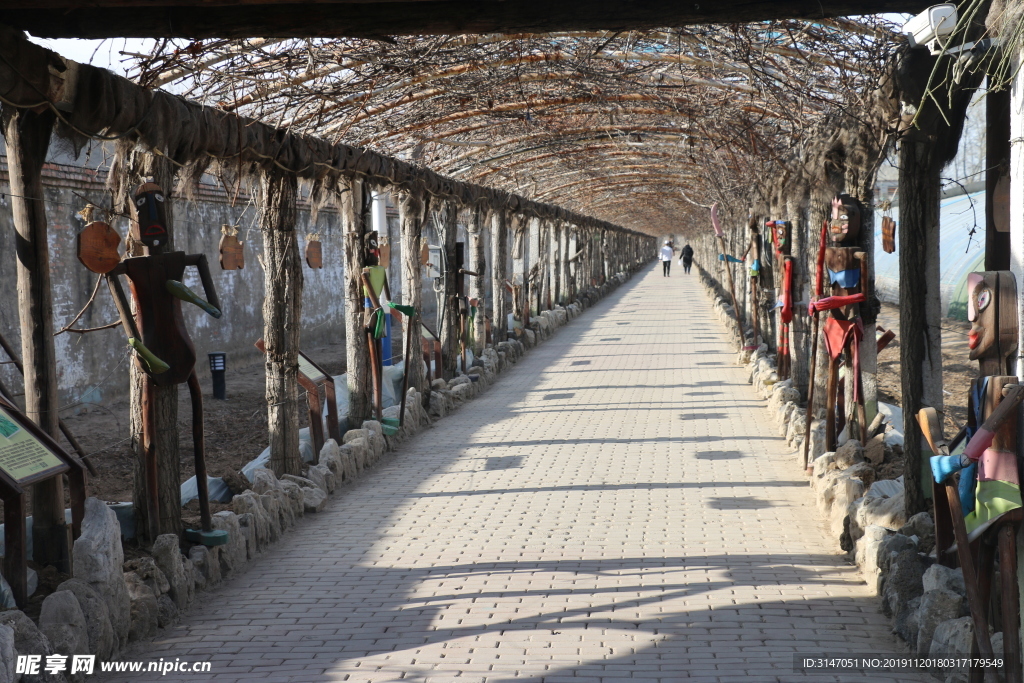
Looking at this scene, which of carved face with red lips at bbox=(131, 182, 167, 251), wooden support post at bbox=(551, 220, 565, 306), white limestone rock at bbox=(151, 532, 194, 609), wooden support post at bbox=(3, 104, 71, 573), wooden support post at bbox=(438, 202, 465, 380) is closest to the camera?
wooden support post at bbox=(3, 104, 71, 573)

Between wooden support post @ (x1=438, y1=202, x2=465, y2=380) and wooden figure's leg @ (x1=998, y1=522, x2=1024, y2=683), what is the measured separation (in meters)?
8.39

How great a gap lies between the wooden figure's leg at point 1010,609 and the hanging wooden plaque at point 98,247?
3871 mm

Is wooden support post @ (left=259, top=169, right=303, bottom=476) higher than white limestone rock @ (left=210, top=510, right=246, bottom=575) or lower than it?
higher

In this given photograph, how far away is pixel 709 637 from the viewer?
156 inches

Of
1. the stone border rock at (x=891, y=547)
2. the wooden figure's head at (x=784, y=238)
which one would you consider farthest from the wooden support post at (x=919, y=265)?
the wooden figure's head at (x=784, y=238)

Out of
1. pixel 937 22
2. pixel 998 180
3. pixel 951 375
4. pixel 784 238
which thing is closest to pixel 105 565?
pixel 937 22

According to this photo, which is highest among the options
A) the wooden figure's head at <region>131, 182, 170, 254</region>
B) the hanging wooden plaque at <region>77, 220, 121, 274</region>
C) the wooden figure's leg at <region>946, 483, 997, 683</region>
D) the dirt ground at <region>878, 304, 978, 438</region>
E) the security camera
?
the security camera

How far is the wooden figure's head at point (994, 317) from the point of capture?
10.3 feet

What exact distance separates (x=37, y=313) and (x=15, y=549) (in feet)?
3.57

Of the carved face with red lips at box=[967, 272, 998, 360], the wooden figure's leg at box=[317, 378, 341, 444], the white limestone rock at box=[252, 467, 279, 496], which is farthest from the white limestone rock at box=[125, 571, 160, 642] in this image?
the carved face with red lips at box=[967, 272, 998, 360]

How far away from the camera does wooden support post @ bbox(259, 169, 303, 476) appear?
6.29 m

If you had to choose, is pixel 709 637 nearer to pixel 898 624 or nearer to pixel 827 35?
pixel 898 624

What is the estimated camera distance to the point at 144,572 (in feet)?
14.1

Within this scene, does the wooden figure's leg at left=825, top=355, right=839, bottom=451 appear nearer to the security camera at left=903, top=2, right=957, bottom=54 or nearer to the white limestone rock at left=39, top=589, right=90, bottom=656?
the security camera at left=903, top=2, right=957, bottom=54
